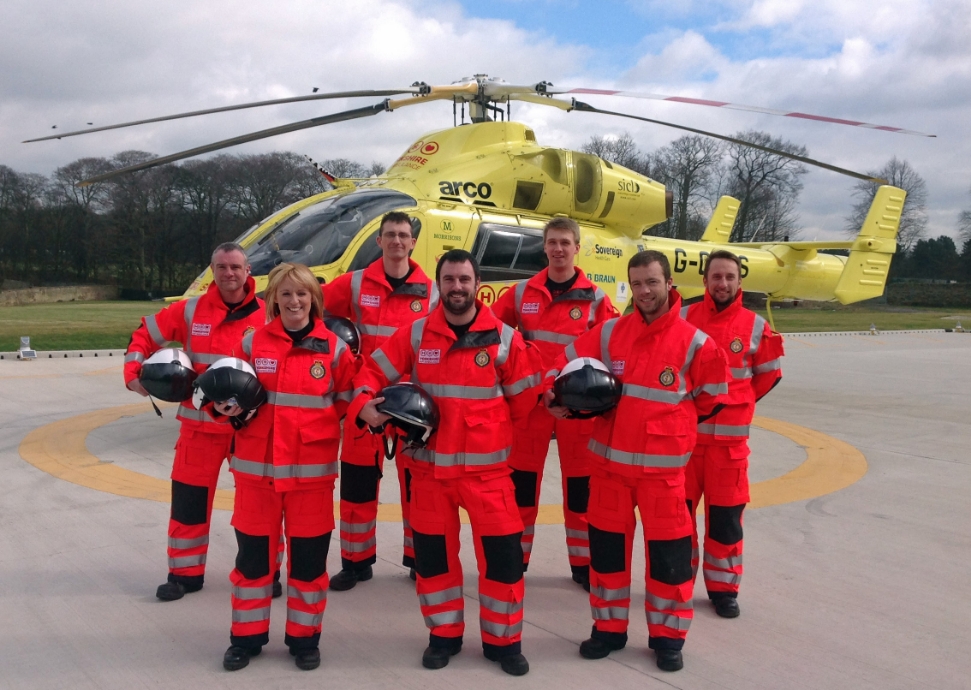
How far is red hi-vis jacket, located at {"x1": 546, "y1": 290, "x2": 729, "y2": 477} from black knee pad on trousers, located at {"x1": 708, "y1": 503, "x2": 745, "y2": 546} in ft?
2.19

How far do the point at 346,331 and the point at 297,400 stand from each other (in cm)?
91

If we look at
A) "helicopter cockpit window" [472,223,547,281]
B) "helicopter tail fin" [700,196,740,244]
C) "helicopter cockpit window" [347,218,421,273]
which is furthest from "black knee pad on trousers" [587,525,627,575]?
"helicopter tail fin" [700,196,740,244]

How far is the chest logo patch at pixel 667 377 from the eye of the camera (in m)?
3.23

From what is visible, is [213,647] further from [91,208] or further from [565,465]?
[91,208]

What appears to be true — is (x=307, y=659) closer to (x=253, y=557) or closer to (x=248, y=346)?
(x=253, y=557)

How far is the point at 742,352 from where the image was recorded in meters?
3.88

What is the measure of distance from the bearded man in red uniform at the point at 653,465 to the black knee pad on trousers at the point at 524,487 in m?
0.72

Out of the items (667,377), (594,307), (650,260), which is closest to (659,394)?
(667,377)

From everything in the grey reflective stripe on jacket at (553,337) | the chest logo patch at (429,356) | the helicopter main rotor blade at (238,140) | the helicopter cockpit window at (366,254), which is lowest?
the chest logo patch at (429,356)

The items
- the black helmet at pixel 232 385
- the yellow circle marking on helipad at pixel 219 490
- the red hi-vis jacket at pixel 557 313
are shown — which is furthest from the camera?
the yellow circle marking on helipad at pixel 219 490

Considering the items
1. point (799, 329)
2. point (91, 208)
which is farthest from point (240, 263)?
point (91, 208)

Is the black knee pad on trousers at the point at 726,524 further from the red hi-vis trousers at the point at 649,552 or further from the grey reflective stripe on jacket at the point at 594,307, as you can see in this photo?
→ the grey reflective stripe on jacket at the point at 594,307

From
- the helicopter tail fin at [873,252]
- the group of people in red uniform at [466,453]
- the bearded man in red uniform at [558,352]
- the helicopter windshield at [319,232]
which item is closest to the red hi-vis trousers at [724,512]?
the group of people in red uniform at [466,453]

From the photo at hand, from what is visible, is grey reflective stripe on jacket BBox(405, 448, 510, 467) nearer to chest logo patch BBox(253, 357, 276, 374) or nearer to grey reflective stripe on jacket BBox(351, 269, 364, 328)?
chest logo patch BBox(253, 357, 276, 374)
